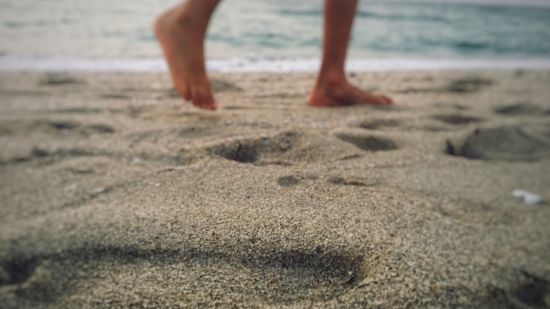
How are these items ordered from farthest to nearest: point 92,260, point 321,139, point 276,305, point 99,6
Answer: point 99,6
point 321,139
point 92,260
point 276,305

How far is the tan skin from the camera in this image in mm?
1757

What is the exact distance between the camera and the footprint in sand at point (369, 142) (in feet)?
4.47

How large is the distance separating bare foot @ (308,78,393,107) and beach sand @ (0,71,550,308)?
13cm

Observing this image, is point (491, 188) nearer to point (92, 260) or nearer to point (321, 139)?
point (321, 139)

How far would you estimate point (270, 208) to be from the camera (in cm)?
91

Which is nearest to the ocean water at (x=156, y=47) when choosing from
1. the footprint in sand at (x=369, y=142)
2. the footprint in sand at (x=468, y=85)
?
the footprint in sand at (x=468, y=85)

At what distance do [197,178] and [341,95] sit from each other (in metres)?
1.05

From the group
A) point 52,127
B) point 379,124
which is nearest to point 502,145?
point 379,124

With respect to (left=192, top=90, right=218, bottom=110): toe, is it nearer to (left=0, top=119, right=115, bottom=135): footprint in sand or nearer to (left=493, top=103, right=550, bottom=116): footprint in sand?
(left=0, top=119, right=115, bottom=135): footprint in sand

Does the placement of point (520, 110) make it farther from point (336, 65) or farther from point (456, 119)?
point (336, 65)

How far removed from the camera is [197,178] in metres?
1.07

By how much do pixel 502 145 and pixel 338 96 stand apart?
0.75 m

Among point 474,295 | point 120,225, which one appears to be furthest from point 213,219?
point 474,295

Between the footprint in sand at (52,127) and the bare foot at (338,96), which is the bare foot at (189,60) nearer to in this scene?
the footprint in sand at (52,127)
